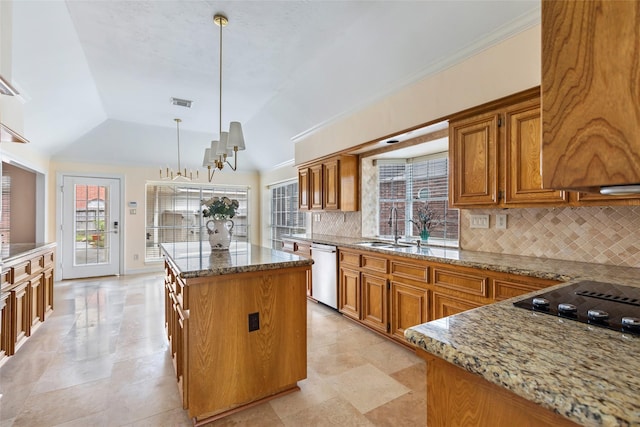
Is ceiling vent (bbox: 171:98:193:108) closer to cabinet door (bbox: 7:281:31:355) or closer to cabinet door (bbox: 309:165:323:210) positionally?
cabinet door (bbox: 309:165:323:210)

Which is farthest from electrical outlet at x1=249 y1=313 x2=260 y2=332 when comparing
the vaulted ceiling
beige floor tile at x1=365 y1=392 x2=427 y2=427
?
the vaulted ceiling

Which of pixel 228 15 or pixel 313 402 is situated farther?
pixel 228 15

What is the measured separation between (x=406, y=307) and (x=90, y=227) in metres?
6.19

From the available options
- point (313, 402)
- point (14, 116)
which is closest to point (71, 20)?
point (14, 116)

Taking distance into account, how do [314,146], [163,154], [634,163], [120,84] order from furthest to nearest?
[163,154]
[314,146]
[120,84]
[634,163]

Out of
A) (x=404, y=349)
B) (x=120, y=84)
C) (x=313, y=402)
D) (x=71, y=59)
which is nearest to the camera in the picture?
(x=313, y=402)

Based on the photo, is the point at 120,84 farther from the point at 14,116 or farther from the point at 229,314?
the point at 229,314

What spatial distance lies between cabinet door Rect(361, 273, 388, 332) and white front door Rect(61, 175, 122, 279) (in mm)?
5406

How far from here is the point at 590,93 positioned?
56cm

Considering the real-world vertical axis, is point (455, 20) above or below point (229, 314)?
above

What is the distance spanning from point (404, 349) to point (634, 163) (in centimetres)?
267

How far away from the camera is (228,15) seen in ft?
8.36

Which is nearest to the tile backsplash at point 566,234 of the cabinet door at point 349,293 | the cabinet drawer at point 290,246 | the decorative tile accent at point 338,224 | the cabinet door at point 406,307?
the cabinet door at point 406,307

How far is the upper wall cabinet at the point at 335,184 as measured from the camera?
13.6ft
